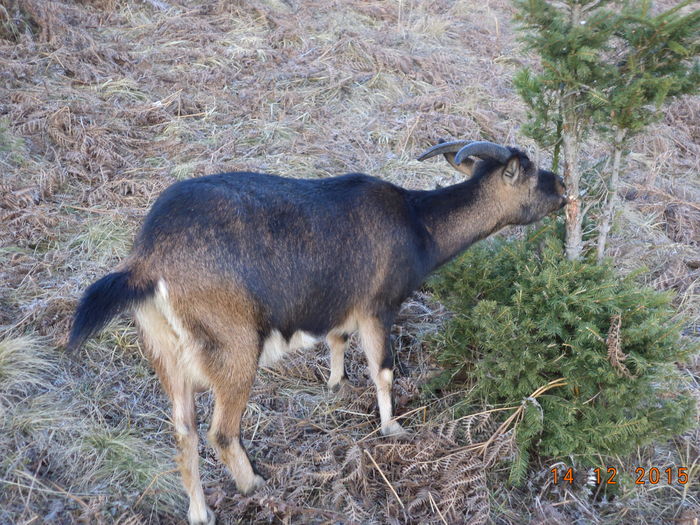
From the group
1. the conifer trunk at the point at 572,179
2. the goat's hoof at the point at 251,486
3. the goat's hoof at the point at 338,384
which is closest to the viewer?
the goat's hoof at the point at 251,486

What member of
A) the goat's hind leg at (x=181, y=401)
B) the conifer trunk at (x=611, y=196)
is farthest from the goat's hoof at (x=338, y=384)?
the conifer trunk at (x=611, y=196)

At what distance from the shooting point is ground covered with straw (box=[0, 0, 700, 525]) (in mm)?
3805

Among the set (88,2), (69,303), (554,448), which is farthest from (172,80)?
(554,448)

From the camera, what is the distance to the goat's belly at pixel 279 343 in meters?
3.73

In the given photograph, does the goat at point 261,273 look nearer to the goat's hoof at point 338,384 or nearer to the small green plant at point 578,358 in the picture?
the goat's hoof at point 338,384

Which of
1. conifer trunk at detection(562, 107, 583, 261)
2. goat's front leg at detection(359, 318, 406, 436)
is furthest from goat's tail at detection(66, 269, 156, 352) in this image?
conifer trunk at detection(562, 107, 583, 261)

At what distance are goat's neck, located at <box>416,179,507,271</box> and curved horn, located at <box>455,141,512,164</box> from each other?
0.22 m

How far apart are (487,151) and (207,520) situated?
10.1 ft

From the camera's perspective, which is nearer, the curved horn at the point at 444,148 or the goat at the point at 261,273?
the goat at the point at 261,273

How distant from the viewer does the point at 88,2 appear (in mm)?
9070

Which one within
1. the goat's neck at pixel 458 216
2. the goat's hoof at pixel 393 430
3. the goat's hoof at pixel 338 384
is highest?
the goat's neck at pixel 458 216

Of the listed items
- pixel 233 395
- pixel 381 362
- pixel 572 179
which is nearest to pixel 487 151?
pixel 572 179

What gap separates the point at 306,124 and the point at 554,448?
5022mm

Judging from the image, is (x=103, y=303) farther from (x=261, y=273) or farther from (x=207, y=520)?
(x=207, y=520)
